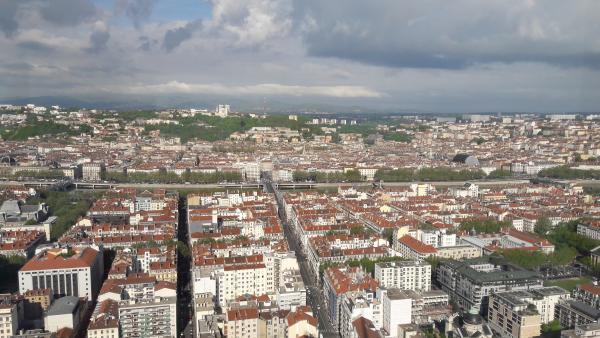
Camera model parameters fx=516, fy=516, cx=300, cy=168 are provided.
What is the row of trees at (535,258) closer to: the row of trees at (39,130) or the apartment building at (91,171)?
the apartment building at (91,171)

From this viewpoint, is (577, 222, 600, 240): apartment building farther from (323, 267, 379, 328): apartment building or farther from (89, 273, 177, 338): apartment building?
(89, 273, 177, 338): apartment building

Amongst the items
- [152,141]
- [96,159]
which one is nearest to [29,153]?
[96,159]

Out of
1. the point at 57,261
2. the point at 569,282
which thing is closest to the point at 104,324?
the point at 57,261

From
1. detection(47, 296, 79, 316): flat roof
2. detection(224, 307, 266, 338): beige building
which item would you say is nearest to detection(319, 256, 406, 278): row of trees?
detection(224, 307, 266, 338): beige building

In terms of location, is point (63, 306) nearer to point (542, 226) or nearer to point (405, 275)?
point (405, 275)

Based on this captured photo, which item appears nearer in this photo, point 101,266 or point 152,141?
point 101,266

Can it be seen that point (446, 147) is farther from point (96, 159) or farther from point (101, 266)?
point (101, 266)
